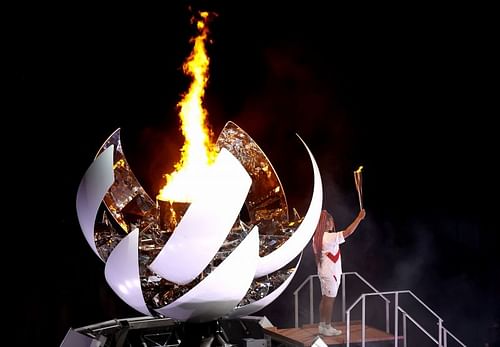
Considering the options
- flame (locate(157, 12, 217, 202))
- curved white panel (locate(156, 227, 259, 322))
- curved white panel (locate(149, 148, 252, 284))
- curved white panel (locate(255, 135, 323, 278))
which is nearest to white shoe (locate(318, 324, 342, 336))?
curved white panel (locate(255, 135, 323, 278))

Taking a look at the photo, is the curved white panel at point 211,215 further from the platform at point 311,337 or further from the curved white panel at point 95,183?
the platform at point 311,337

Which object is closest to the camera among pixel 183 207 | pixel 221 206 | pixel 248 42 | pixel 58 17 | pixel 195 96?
pixel 221 206

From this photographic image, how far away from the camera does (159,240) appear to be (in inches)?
184

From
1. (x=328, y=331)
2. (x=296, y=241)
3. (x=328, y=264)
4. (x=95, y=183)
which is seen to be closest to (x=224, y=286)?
(x=296, y=241)

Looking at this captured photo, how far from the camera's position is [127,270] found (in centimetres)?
424

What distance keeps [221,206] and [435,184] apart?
4768mm

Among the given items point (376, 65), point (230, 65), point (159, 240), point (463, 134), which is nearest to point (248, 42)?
point (230, 65)

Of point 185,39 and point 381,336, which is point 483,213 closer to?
point 381,336

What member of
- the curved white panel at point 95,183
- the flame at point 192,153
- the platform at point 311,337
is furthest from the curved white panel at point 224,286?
the platform at point 311,337

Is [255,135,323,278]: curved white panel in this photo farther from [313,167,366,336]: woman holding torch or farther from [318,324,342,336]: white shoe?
[318,324,342,336]: white shoe

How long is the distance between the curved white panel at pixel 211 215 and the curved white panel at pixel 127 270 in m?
0.19

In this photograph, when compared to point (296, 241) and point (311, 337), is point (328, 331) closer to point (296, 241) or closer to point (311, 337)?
point (311, 337)

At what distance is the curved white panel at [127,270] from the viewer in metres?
4.14

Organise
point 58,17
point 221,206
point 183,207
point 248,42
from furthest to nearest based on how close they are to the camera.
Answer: point 248,42 → point 58,17 → point 183,207 → point 221,206
